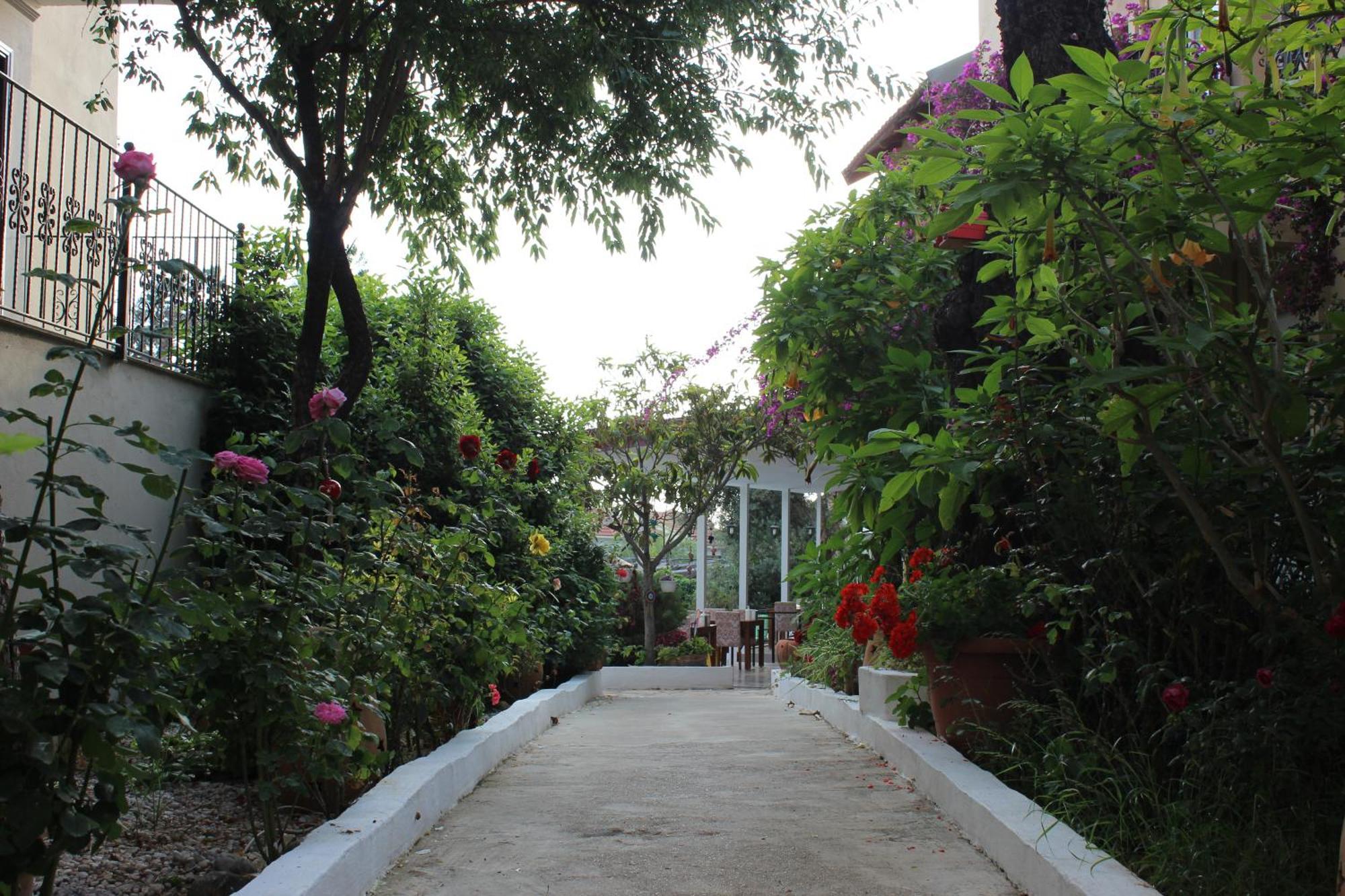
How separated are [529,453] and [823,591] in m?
3.02

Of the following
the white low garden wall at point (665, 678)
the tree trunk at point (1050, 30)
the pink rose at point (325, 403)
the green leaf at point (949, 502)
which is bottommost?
the white low garden wall at point (665, 678)

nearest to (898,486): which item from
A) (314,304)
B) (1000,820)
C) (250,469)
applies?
(1000,820)

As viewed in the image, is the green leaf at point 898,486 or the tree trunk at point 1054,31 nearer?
the green leaf at point 898,486

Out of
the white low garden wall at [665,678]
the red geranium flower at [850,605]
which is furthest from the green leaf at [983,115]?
the white low garden wall at [665,678]

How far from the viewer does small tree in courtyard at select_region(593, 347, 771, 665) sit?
51.3ft

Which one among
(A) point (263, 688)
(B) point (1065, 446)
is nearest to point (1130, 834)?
(B) point (1065, 446)

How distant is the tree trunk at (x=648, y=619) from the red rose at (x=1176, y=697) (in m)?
12.0

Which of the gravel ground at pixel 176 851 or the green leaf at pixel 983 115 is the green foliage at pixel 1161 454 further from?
the gravel ground at pixel 176 851

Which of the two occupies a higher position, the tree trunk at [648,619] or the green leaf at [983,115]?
the green leaf at [983,115]

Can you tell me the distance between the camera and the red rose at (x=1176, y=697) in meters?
3.52

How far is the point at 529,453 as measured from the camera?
9.64 m

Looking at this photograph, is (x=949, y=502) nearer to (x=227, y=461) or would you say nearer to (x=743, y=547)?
(x=227, y=461)

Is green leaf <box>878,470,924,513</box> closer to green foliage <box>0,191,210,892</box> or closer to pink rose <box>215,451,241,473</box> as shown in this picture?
pink rose <box>215,451,241,473</box>

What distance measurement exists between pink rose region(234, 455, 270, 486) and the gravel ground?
0.99 meters
